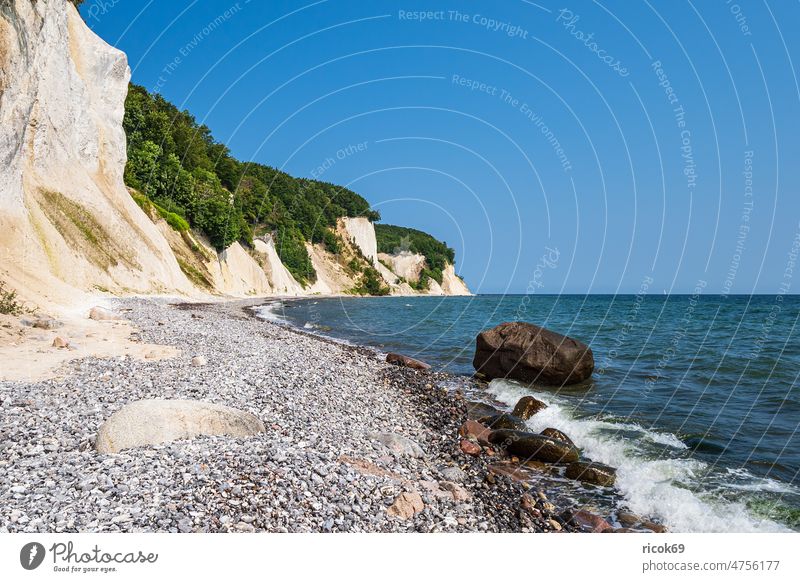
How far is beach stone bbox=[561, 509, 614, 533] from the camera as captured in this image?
26.1ft

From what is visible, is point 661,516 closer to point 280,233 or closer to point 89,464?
point 89,464

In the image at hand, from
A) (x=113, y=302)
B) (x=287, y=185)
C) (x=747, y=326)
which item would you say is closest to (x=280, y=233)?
(x=287, y=185)

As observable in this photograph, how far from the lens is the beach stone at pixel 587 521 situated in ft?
26.1

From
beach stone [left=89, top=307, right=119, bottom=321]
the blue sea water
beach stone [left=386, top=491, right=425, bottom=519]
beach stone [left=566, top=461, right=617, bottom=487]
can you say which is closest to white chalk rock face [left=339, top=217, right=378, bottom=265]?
the blue sea water

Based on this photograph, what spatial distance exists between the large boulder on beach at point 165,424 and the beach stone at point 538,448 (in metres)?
6.09

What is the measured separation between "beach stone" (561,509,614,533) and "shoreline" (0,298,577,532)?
0.18m

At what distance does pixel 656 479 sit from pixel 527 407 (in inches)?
198

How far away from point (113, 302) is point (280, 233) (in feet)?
227

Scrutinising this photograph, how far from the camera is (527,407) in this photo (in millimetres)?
14852

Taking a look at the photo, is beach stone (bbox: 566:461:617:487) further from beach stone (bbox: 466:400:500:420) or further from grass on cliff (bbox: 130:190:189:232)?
grass on cliff (bbox: 130:190:189:232)

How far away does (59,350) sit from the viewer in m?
13.7
